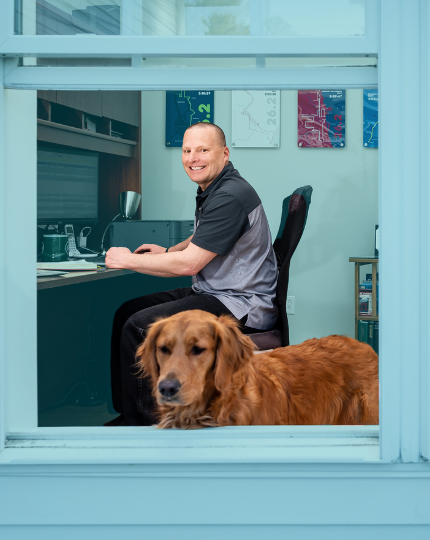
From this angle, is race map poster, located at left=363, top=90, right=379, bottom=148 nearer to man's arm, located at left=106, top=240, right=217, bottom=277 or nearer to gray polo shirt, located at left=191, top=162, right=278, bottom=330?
gray polo shirt, located at left=191, top=162, right=278, bottom=330

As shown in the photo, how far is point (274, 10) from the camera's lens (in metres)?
1.24

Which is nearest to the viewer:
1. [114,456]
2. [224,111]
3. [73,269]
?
[114,456]

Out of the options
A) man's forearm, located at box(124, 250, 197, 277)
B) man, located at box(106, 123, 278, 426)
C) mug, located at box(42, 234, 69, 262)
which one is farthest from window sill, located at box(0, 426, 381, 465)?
mug, located at box(42, 234, 69, 262)

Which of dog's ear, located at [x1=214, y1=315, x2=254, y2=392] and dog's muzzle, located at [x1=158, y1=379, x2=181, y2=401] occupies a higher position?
dog's ear, located at [x1=214, y1=315, x2=254, y2=392]

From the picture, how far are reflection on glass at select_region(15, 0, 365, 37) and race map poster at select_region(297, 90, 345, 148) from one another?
2780mm

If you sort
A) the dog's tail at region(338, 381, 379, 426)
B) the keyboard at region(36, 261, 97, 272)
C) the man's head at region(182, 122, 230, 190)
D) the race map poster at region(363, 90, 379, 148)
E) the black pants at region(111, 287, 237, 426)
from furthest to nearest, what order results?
1. the race map poster at region(363, 90, 379, 148)
2. the keyboard at region(36, 261, 97, 272)
3. the man's head at region(182, 122, 230, 190)
4. the black pants at region(111, 287, 237, 426)
5. the dog's tail at region(338, 381, 379, 426)

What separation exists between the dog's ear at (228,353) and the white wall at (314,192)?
8.49 feet

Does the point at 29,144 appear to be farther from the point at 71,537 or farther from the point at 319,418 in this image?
the point at 319,418

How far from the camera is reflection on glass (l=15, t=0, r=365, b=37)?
1.23 metres

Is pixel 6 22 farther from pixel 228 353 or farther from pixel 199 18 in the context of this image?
pixel 228 353

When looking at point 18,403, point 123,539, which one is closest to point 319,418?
point 123,539

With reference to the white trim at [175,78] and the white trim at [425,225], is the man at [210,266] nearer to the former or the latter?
the white trim at [175,78]

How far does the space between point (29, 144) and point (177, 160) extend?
281 centimetres

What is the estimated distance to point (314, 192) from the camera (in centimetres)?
399
